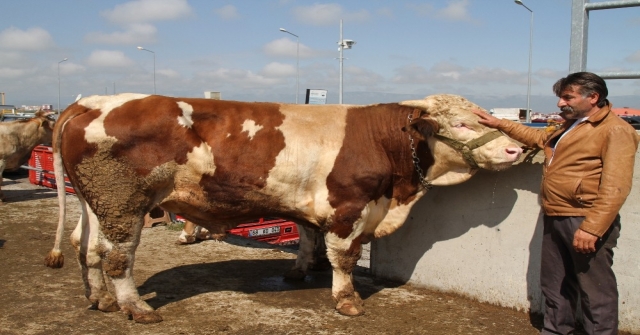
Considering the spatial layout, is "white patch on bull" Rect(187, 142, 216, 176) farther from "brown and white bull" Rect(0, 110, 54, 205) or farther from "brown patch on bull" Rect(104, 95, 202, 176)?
"brown and white bull" Rect(0, 110, 54, 205)

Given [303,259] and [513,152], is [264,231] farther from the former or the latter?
[513,152]

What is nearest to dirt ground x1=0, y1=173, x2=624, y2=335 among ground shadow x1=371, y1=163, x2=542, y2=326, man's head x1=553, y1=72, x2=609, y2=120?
ground shadow x1=371, y1=163, x2=542, y2=326

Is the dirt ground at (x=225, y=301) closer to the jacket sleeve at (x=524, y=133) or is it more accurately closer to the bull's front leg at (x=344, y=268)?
the bull's front leg at (x=344, y=268)

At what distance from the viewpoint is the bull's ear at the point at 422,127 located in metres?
5.29

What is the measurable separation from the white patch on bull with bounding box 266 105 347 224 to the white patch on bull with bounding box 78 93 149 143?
1.42m

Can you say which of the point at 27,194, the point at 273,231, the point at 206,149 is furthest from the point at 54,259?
the point at 27,194

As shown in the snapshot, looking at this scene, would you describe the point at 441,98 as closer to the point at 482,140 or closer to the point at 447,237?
the point at 482,140

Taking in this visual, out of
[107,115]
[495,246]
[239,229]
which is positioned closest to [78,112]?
[107,115]

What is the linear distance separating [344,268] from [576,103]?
8.47 feet

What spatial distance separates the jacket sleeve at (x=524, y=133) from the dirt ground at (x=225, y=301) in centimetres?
167

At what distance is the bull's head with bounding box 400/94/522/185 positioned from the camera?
518 centimetres

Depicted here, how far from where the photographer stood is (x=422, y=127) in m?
5.30

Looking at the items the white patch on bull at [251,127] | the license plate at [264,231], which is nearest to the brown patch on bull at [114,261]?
the white patch on bull at [251,127]

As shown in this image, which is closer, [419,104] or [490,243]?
[419,104]
